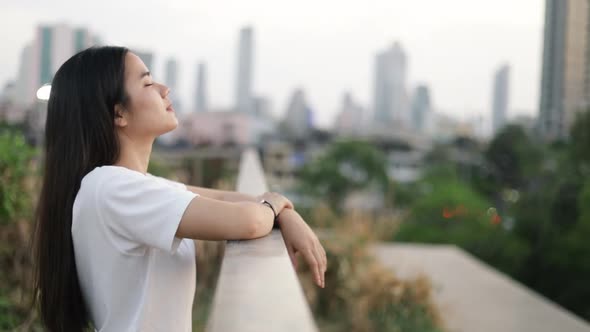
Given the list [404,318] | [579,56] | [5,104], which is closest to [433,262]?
[404,318]

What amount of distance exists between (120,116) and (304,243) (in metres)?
0.39

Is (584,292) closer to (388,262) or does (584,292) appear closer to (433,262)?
(433,262)

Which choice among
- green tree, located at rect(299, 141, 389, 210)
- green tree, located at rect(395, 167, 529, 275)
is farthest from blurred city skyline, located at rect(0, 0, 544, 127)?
green tree, located at rect(395, 167, 529, 275)

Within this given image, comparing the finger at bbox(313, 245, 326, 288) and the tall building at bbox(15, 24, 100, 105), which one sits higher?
the tall building at bbox(15, 24, 100, 105)

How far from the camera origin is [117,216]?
36.7 inches

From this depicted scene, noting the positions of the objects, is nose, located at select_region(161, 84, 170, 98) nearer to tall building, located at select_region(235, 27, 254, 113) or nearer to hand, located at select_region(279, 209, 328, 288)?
hand, located at select_region(279, 209, 328, 288)

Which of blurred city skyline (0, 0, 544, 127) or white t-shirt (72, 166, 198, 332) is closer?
white t-shirt (72, 166, 198, 332)

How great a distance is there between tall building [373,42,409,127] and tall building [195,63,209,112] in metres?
26.4

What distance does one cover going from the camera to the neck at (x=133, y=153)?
1097 mm

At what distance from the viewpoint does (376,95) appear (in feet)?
215

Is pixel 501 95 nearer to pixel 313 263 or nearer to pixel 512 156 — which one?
pixel 512 156

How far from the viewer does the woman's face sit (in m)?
1.08

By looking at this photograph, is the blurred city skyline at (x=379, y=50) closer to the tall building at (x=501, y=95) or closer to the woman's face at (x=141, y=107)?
the tall building at (x=501, y=95)

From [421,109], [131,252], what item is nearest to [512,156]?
[421,109]
